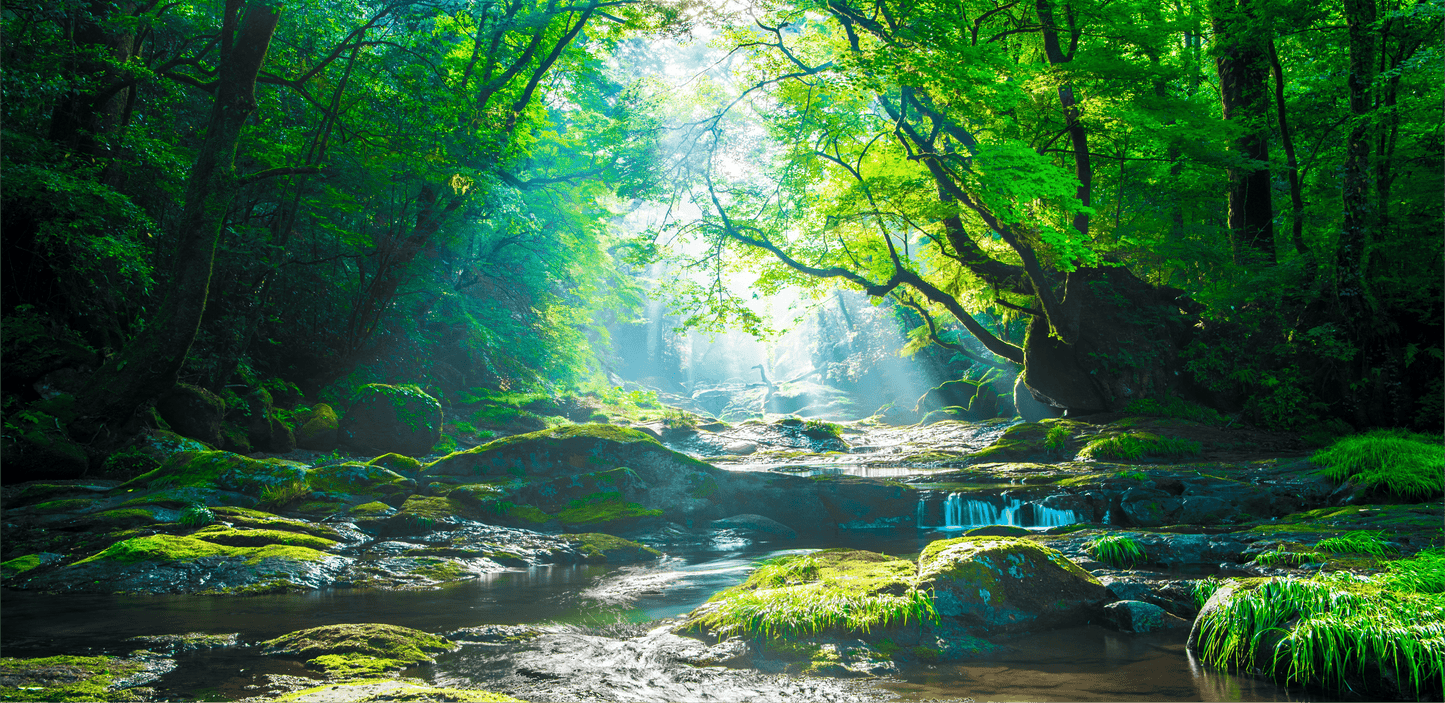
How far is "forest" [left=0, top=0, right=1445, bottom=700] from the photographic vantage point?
7.79 m

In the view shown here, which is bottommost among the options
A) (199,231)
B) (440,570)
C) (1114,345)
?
(440,570)

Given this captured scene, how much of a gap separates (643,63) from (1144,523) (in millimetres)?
29283

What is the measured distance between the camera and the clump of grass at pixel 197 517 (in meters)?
7.12

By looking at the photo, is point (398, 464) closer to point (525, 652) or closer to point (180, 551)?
point (180, 551)

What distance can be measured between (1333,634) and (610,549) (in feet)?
21.8

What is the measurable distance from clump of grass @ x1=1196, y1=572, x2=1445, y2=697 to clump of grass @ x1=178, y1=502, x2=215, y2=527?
30.2 feet

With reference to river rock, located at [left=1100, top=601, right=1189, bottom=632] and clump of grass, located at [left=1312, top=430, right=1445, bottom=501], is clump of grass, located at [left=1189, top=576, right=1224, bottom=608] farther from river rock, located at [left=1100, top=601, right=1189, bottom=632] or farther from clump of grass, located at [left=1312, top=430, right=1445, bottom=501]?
clump of grass, located at [left=1312, top=430, right=1445, bottom=501]

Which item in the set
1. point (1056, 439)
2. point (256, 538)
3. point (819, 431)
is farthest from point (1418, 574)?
point (819, 431)

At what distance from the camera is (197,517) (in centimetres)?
719


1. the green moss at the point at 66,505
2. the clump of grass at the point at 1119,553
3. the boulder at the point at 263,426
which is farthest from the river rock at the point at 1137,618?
the boulder at the point at 263,426

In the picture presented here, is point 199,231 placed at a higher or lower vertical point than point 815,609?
higher

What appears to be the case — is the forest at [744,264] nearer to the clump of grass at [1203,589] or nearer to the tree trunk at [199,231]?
the tree trunk at [199,231]

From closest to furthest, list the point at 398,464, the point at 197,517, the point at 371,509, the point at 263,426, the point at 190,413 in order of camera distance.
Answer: the point at 197,517 → the point at 371,509 → the point at 398,464 → the point at 190,413 → the point at 263,426

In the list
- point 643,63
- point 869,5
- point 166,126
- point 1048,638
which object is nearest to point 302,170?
point 166,126
